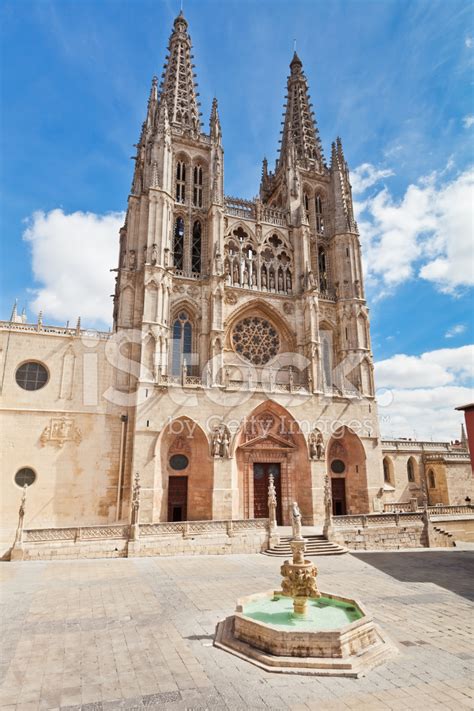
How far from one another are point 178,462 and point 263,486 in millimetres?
4814

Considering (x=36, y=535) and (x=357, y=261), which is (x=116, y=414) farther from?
(x=357, y=261)

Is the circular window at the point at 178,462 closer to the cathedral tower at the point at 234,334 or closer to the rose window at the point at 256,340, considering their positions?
the cathedral tower at the point at 234,334

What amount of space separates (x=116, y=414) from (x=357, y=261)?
19028 millimetres

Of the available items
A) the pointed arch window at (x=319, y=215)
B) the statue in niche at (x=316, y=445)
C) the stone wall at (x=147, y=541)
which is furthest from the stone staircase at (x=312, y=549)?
the pointed arch window at (x=319, y=215)

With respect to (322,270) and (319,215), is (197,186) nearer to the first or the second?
(319,215)

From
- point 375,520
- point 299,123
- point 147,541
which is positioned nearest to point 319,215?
point 299,123

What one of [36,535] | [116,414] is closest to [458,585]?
[36,535]

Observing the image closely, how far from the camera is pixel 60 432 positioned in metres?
19.2

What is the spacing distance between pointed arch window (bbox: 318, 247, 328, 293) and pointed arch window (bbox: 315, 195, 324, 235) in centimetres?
155

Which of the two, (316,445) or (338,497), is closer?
(316,445)

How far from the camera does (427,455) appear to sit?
29500 millimetres

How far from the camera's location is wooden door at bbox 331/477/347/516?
23875mm

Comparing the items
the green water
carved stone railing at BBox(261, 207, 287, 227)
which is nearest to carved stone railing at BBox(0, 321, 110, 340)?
carved stone railing at BBox(261, 207, 287, 227)

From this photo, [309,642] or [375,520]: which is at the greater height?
[375,520]
